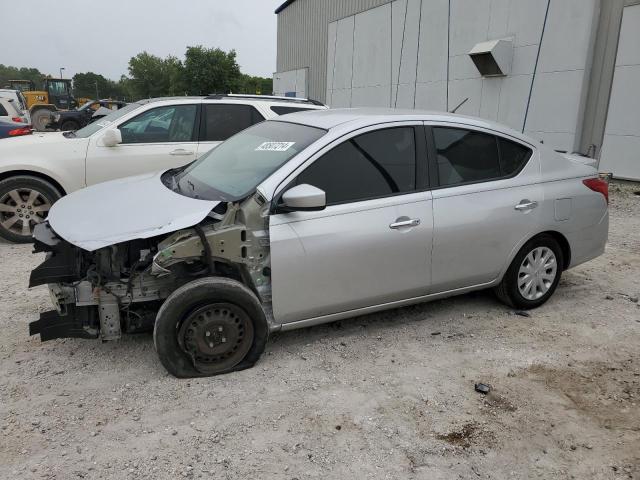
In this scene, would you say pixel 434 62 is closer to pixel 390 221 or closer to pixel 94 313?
pixel 390 221

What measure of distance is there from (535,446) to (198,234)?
7.24ft

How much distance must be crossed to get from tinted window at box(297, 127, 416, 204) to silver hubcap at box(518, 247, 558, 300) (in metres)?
1.33

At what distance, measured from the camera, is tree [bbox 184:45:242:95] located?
5353 cm

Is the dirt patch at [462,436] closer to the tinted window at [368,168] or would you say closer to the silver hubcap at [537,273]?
the tinted window at [368,168]

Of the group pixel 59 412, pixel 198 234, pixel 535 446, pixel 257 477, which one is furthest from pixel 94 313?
pixel 535 446

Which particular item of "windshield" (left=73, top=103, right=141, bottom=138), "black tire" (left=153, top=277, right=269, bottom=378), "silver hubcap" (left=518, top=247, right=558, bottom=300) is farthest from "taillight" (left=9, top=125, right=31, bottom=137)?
"silver hubcap" (left=518, top=247, right=558, bottom=300)

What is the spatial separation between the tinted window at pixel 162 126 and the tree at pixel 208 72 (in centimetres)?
4904

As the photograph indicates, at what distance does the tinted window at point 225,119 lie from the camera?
21.4 ft

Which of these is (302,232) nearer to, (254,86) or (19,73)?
(254,86)

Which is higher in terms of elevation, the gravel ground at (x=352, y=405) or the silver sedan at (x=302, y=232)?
the silver sedan at (x=302, y=232)

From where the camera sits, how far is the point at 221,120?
657 centimetres

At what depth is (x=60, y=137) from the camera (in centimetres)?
622

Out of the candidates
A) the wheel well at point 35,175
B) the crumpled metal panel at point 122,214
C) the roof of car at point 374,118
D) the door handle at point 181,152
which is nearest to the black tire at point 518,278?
the roof of car at point 374,118

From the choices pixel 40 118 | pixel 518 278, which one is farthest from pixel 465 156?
pixel 40 118
